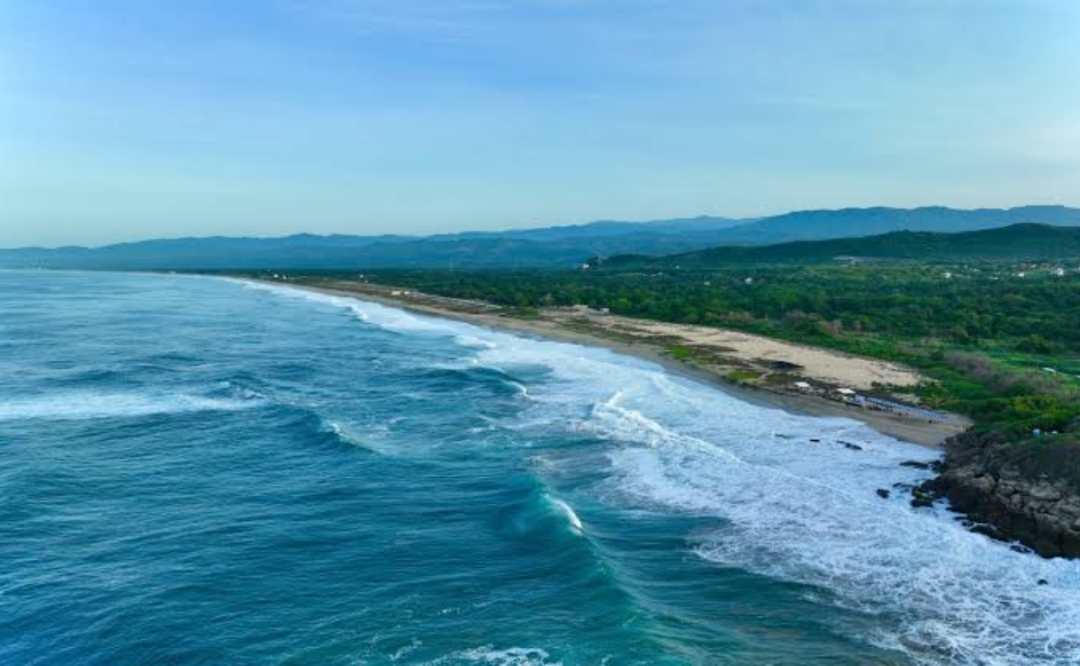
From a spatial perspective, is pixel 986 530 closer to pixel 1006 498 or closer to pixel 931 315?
pixel 1006 498

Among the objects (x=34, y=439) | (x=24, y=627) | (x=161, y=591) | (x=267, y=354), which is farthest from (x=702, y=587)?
(x=267, y=354)

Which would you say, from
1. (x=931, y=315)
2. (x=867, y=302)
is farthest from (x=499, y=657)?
(x=867, y=302)

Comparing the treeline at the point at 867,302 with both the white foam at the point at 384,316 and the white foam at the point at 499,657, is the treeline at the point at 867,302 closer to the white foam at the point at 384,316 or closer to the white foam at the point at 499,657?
the white foam at the point at 384,316

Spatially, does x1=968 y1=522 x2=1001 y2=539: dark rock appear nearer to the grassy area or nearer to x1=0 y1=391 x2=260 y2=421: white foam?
the grassy area

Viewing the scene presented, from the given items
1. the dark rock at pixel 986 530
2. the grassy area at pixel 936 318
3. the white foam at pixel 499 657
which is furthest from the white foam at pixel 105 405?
the dark rock at pixel 986 530

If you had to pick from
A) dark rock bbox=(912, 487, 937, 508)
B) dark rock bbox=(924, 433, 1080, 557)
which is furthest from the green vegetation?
dark rock bbox=(912, 487, 937, 508)
